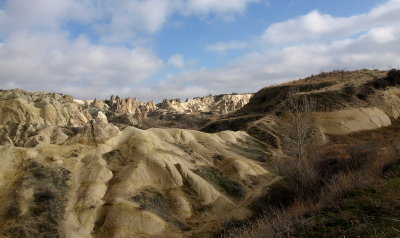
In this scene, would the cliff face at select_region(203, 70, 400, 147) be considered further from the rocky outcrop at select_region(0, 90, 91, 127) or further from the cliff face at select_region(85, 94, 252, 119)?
the cliff face at select_region(85, 94, 252, 119)

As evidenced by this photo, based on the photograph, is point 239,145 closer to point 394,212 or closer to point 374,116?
point 374,116

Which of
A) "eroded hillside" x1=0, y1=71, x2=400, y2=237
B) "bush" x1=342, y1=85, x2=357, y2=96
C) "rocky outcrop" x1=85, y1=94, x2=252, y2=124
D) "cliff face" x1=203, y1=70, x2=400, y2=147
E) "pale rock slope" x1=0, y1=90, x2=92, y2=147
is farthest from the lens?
"rocky outcrop" x1=85, y1=94, x2=252, y2=124

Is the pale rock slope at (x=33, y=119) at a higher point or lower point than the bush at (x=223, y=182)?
higher

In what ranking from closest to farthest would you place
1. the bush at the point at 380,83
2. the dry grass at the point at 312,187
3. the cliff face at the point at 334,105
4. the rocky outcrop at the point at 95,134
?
the dry grass at the point at 312,187, the rocky outcrop at the point at 95,134, the cliff face at the point at 334,105, the bush at the point at 380,83

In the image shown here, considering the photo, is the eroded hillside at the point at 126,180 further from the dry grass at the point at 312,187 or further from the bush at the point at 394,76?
the bush at the point at 394,76

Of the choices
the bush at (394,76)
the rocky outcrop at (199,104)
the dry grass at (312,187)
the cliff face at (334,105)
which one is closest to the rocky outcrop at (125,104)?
the rocky outcrop at (199,104)

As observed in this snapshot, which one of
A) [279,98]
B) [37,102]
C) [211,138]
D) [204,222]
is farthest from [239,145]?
[37,102]

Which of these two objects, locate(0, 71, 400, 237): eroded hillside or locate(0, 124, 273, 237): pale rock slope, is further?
locate(0, 71, 400, 237): eroded hillside

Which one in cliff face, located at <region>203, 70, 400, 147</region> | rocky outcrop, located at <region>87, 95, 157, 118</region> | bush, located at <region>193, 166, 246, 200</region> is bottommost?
bush, located at <region>193, 166, 246, 200</region>

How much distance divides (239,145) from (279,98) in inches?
737

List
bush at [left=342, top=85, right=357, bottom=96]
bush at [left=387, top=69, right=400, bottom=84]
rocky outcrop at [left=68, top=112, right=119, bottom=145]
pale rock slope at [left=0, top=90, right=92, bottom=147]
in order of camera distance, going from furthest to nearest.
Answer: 1. bush at [left=387, top=69, right=400, bottom=84]
2. bush at [left=342, top=85, right=357, bottom=96]
3. pale rock slope at [left=0, top=90, right=92, bottom=147]
4. rocky outcrop at [left=68, top=112, right=119, bottom=145]

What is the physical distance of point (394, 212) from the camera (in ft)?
29.3

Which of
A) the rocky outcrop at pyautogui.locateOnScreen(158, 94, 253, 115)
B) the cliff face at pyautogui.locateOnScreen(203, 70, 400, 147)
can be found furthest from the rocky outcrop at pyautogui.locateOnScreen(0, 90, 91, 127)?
the rocky outcrop at pyautogui.locateOnScreen(158, 94, 253, 115)

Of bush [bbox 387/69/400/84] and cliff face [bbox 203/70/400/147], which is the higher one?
bush [bbox 387/69/400/84]
